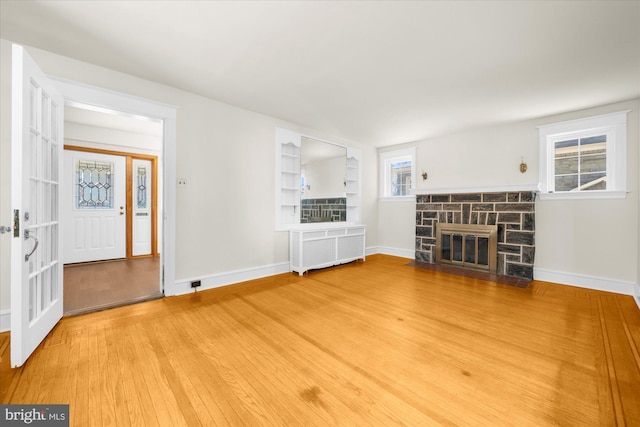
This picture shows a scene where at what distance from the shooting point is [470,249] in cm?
454

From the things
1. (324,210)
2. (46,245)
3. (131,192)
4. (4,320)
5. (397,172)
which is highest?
(397,172)

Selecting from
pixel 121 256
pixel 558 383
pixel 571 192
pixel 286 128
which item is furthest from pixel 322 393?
pixel 121 256

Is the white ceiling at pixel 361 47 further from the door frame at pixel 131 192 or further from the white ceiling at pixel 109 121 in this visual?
the door frame at pixel 131 192

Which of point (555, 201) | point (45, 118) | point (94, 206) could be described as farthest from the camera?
point (94, 206)

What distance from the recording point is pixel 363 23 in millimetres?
2012

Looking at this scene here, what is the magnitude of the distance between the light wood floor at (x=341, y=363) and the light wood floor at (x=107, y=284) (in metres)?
0.33

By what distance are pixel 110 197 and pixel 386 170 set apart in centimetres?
568

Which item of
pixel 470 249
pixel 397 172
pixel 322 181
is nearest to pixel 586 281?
pixel 470 249

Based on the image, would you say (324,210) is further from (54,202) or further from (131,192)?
(131,192)

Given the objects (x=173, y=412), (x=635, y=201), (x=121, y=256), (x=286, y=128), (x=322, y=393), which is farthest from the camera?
(x=121, y=256)

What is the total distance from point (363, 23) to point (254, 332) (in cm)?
261

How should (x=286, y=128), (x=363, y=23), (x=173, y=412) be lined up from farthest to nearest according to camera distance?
1. (x=286, y=128)
2. (x=363, y=23)
3. (x=173, y=412)

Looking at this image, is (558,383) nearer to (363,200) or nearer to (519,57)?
(519,57)

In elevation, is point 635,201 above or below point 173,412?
above
